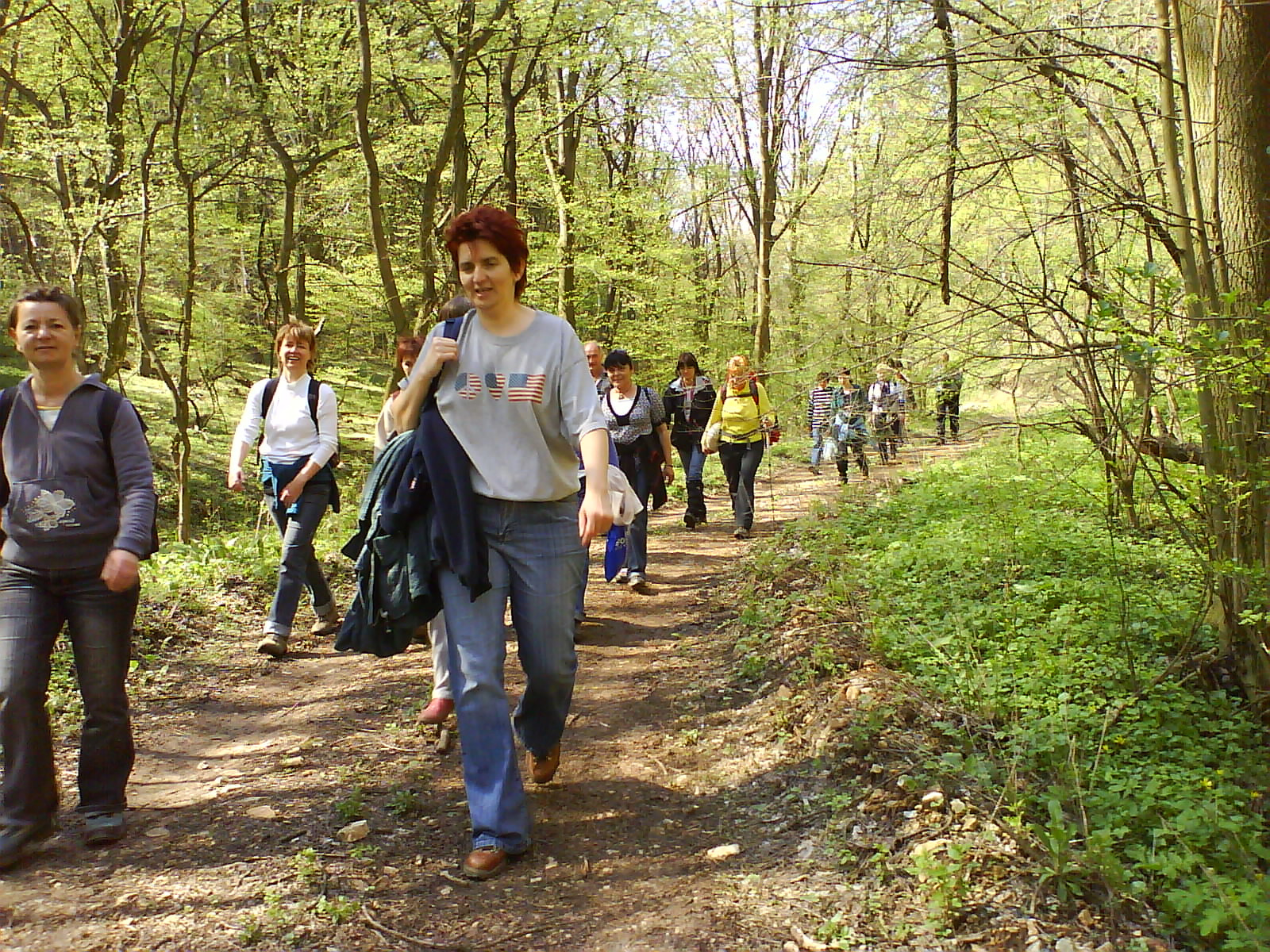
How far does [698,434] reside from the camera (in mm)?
10281

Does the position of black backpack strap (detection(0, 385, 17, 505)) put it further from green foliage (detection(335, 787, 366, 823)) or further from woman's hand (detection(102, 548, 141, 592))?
green foliage (detection(335, 787, 366, 823))

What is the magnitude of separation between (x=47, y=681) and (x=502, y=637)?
5.55 ft

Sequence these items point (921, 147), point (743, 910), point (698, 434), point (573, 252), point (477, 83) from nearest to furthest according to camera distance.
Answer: point (743, 910) → point (921, 147) → point (698, 434) → point (477, 83) → point (573, 252)

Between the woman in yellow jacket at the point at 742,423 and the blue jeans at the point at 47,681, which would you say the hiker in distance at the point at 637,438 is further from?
the blue jeans at the point at 47,681

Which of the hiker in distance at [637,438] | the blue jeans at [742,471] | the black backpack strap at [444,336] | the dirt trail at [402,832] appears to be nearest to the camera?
the dirt trail at [402,832]

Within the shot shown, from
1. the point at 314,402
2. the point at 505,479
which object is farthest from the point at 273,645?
the point at 505,479

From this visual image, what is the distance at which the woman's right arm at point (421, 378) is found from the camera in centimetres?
342

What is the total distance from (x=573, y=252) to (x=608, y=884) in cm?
1623

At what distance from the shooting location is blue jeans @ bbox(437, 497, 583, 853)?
3.34 meters

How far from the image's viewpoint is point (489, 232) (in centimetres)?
341

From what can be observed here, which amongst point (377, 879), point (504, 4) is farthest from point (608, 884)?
point (504, 4)

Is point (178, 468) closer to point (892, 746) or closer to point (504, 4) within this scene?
point (504, 4)

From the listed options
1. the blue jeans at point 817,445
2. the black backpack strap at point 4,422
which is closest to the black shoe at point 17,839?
the black backpack strap at point 4,422

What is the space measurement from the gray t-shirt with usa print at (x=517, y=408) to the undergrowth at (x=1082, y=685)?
6.24 feet
